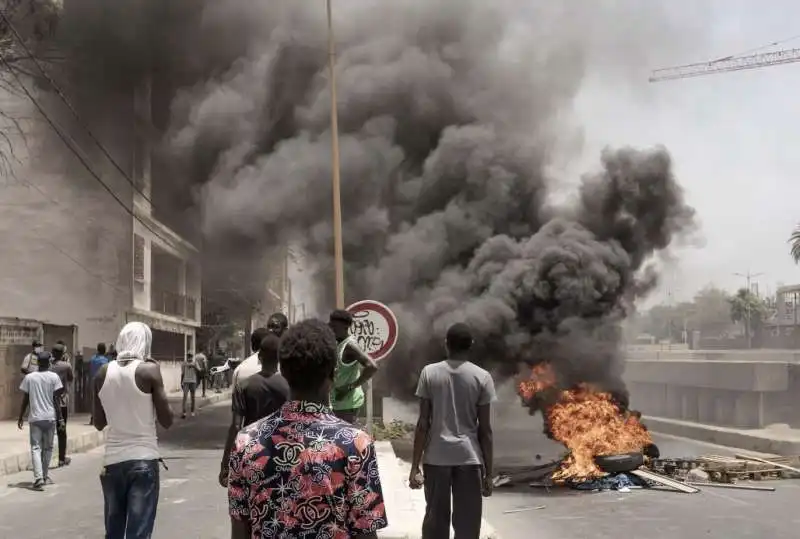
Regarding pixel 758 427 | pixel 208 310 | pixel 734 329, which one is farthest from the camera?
pixel 734 329

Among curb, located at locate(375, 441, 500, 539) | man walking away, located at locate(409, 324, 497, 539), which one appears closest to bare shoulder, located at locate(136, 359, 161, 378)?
man walking away, located at locate(409, 324, 497, 539)

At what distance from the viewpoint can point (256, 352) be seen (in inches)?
198

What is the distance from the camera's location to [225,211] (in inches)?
747

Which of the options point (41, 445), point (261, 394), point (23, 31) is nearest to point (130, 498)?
point (261, 394)

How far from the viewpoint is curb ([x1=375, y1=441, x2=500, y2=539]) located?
6079 millimetres

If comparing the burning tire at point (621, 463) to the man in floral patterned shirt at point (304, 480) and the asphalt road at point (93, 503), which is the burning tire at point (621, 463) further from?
the man in floral patterned shirt at point (304, 480)

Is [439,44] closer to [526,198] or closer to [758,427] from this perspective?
[526,198]

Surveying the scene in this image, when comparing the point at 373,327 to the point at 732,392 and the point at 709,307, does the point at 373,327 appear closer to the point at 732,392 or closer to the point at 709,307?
the point at 732,392

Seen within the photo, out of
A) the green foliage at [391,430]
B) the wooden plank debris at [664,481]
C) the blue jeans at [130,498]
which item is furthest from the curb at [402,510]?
the green foliage at [391,430]

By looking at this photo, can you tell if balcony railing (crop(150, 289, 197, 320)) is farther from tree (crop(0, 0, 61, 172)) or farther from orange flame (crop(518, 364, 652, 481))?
orange flame (crop(518, 364, 652, 481))

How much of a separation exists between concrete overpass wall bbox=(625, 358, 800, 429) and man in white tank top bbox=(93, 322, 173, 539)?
24671mm

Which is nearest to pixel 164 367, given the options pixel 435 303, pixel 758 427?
pixel 435 303

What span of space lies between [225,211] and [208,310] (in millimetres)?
18981

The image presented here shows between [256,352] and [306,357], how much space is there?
9.45 ft
